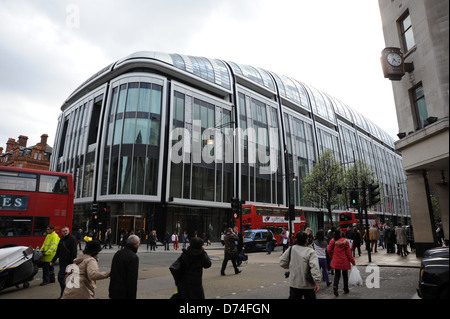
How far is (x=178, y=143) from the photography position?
31.9 m

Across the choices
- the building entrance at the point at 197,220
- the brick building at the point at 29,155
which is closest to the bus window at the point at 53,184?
the building entrance at the point at 197,220

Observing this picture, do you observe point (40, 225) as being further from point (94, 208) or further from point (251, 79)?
point (251, 79)

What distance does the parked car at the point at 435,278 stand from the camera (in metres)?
4.56

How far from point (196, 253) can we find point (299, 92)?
50.3 meters

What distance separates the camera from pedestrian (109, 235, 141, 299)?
395 centimetres

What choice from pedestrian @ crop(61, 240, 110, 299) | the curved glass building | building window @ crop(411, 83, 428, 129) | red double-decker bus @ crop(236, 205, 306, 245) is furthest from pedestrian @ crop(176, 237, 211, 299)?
the curved glass building

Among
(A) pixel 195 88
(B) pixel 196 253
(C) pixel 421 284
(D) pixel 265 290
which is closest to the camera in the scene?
(B) pixel 196 253

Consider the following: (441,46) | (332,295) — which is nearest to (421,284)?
(332,295)

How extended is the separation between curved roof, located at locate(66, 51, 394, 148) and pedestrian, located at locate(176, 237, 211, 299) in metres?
31.4

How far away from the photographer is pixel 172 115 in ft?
105

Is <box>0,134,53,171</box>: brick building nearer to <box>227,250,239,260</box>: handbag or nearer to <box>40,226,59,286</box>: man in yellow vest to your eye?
<box>40,226,59,286</box>: man in yellow vest

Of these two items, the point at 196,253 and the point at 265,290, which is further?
the point at 265,290

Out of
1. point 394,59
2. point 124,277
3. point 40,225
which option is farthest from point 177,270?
point 394,59
